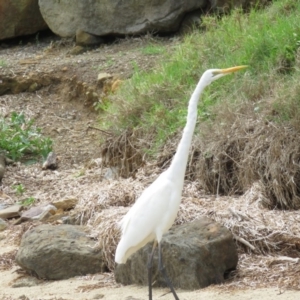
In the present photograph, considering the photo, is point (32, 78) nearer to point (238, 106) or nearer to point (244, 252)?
point (238, 106)

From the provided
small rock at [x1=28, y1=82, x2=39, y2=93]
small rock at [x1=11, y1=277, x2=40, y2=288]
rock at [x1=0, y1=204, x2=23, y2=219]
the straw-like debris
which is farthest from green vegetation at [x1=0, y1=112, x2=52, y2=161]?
small rock at [x1=11, y1=277, x2=40, y2=288]

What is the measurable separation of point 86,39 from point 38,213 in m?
4.66

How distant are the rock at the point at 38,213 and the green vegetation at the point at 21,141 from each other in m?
2.00

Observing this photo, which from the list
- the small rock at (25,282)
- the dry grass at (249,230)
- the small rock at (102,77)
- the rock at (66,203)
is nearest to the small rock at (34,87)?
the small rock at (102,77)

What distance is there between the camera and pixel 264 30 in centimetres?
789

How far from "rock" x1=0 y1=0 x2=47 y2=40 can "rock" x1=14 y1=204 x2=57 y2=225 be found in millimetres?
5492

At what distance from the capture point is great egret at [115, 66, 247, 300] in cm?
479

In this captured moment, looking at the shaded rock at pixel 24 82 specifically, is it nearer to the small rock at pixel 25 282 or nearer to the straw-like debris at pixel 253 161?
the straw-like debris at pixel 253 161

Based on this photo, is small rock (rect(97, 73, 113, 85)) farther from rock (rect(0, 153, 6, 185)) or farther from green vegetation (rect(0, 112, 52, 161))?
rock (rect(0, 153, 6, 185))

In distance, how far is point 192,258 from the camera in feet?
16.6

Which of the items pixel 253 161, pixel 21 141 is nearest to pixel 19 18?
pixel 21 141

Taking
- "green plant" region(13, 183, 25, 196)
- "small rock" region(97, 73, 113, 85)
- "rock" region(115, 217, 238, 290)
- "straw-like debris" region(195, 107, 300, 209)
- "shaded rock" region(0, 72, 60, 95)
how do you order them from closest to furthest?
"rock" region(115, 217, 238, 290) < "straw-like debris" region(195, 107, 300, 209) < "green plant" region(13, 183, 25, 196) < "small rock" region(97, 73, 113, 85) < "shaded rock" region(0, 72, 60, 95)

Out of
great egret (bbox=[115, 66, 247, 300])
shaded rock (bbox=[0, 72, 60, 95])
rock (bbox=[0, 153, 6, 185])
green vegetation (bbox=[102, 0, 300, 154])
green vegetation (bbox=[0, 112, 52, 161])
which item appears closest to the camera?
great egret (bbox=[115, 66, 247, 300])

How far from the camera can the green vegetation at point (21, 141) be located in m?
9.06
